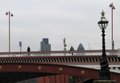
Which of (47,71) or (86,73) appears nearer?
(86,73)

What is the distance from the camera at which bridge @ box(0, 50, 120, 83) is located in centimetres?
5628

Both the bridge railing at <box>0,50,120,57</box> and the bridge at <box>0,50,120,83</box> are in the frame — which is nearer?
the bridge at <box>0,50,120,83</box>

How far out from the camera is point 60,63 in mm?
60469

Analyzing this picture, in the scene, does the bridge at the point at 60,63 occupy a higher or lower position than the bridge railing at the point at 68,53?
lower

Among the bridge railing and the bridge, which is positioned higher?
the bridge railing

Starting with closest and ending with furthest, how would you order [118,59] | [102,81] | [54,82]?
[102,81], [118,59], [54,82]

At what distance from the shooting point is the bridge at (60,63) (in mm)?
56281

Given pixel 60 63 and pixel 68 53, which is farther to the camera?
pixel 68 53

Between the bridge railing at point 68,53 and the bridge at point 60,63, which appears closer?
the bridge at point 60,63

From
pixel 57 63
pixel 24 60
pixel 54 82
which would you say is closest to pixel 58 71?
pixel 57 63

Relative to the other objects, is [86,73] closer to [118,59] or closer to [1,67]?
[118,59]

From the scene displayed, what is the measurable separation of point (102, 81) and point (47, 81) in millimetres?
134391

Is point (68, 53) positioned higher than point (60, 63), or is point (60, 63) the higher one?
point (68, 53)

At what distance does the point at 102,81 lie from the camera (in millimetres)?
30703
